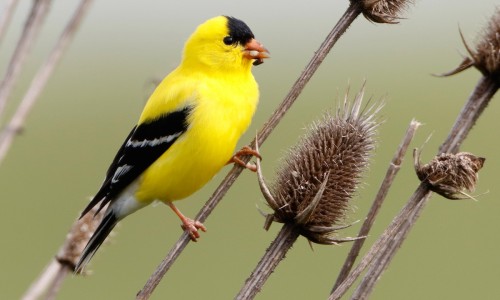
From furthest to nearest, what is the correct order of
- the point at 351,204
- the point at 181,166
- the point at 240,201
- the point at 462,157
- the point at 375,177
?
the point at 240,201, the point at 375,177, the point at 181,166, the point at 351,204, the point at 462,157

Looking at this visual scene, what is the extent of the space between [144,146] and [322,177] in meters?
0.98

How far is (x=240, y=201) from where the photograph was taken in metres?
9.33

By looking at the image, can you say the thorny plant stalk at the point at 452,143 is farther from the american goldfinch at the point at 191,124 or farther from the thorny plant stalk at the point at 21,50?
the thorny plant stalk at the point at 21,50

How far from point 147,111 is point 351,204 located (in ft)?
3.45

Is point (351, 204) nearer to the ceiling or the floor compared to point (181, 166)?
nearer to the ceiling

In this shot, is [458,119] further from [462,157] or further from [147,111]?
[147,111]

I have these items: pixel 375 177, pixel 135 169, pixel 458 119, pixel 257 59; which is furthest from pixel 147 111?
pixel 375 177

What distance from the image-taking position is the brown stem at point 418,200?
2262 millimetres

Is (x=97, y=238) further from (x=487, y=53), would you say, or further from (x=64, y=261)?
(x=487, y=53)

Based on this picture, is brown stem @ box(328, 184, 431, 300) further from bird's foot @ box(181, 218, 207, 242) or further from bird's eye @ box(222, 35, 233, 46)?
bird's eye @ box(222, 35, 233, 46)

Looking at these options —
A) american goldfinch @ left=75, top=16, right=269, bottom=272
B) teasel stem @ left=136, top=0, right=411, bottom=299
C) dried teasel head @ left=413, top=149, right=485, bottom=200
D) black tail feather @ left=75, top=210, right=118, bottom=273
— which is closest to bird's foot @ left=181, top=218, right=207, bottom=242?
teasel stem @ left=136, top=0, right=411, bottom=299

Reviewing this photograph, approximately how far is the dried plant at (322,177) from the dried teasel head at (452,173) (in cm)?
23

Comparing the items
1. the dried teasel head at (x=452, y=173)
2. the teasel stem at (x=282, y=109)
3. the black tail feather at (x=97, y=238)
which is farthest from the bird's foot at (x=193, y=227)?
the dried teasel head at (x=452, y=173)

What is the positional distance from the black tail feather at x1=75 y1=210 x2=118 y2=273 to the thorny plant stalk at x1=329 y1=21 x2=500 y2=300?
1.03m
